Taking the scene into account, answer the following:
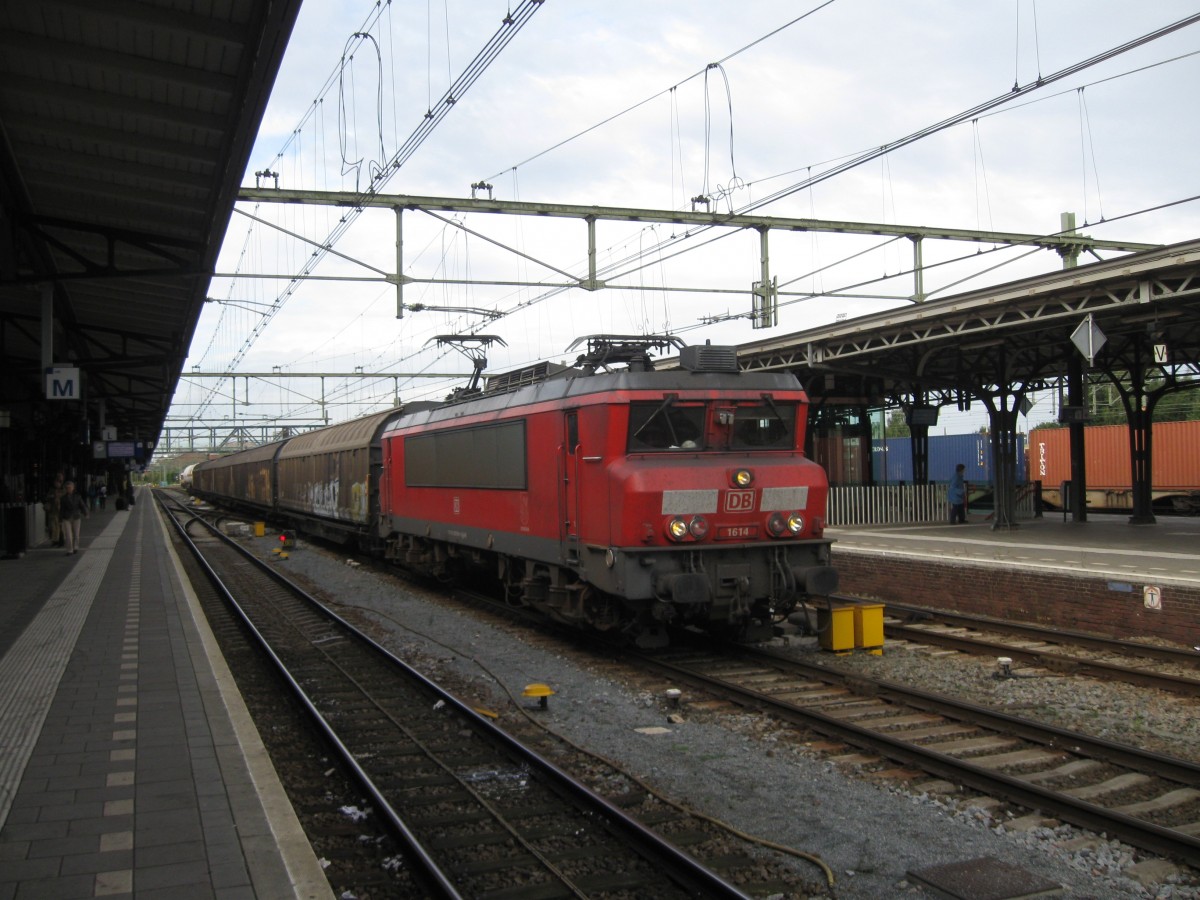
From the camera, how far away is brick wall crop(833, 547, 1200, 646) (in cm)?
1103

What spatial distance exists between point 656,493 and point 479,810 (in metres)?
3.96

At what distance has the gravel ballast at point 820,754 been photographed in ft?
16.7

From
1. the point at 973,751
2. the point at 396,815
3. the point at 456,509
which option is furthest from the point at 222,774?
the point at 456,509

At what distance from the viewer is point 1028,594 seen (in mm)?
12836

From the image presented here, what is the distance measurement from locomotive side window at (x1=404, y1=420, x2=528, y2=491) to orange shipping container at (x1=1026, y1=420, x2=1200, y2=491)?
925 inches

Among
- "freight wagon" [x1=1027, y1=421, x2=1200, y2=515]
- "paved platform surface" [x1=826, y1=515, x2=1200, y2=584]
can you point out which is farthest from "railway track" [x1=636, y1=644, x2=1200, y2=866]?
"freight wagon" [x1=1027, y1=421, x2=1200, y2=515]

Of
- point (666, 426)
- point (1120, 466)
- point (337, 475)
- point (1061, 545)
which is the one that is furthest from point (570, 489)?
point (1120, 466)

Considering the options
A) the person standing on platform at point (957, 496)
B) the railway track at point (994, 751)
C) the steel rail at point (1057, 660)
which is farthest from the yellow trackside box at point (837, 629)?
the person standing on platform at point (957, 496)

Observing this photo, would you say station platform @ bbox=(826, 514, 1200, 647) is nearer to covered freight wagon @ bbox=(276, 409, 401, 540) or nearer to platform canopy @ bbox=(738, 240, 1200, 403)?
platform canopy @ bbox=(738, 240, 1200, 403)

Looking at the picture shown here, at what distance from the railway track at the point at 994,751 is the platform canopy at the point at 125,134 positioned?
6.80 m

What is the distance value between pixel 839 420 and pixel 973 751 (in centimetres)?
2146

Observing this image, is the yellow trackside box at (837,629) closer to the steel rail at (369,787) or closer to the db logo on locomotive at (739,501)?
the db logo on locomotive at (739,501)

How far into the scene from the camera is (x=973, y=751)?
700cm

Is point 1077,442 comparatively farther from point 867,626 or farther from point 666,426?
point 666,426
